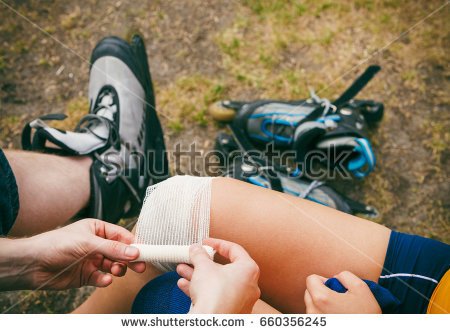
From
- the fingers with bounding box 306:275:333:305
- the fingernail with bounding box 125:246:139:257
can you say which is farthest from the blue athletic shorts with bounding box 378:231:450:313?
the fingernail with bounding box 125:246:139:257

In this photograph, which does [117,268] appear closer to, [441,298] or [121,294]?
[121,294]

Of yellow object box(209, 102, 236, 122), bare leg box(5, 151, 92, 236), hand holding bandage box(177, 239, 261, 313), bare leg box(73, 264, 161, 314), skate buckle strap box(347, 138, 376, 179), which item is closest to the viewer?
hand holding bandage box(177, 239, 261, 313)

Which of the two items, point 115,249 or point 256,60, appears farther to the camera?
point 256,60

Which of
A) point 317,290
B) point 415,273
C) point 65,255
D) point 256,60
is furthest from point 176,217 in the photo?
point 256,60

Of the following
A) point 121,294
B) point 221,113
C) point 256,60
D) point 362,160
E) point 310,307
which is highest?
point 256,60

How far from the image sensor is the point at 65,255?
34.1 inches

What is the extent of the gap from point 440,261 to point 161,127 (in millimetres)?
1228

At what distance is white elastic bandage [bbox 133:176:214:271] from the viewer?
0.92 m

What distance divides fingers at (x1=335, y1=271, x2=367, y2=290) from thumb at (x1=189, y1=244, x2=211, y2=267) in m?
0.33

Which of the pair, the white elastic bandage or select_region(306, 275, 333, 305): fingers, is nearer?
select_region(306, 275, 333, 305): fingers

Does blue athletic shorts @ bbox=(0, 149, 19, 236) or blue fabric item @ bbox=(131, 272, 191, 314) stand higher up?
blue athletic shorts @ bbox=(0, 149, 19, 236)

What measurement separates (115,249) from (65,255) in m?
0.13

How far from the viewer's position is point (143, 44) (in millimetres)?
1720

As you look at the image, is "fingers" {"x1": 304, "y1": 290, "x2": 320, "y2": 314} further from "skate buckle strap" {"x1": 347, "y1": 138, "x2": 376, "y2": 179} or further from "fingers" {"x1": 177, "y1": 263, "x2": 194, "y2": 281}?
"skate buckle strap" {"x1": 347, "y1": 138, "x2": 376, "y2": 179}
